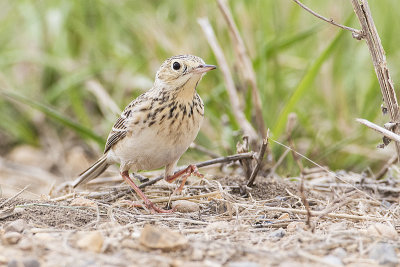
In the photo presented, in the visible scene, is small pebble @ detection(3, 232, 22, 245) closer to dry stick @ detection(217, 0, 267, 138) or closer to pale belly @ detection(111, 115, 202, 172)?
pale belly @ detection(111, 115, 202, 172)

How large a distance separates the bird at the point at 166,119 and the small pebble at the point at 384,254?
1.49m

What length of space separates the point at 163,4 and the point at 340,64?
247 cm

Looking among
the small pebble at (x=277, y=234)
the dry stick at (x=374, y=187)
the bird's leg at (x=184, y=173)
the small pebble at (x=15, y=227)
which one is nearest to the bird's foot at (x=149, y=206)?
the bird's leg at (x=184, y=173)

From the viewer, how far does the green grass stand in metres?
5.88

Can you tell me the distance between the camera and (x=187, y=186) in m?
4.43

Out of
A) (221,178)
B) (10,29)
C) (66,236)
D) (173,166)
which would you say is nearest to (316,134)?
(221,178)

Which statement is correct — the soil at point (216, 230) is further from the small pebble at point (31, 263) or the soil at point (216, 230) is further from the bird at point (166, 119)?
the bird at point (166, 119)

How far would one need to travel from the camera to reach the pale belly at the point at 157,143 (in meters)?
3.94

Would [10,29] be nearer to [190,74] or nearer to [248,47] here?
[248,47]

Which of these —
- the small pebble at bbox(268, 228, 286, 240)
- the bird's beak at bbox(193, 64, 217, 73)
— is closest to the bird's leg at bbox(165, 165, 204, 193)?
the bird's beak at bbox(193, 64, 217, 73)

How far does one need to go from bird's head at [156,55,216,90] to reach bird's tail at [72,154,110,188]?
912 mm

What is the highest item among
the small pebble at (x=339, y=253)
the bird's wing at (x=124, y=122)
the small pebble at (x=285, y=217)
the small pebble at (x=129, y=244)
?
the bird's wing at (x=124, y=122)

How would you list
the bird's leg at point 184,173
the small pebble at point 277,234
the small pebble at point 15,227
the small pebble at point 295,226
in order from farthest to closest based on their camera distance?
the bird's leg at point 184,173 → the small pebble at point 295,226 → the small pebble at point 277,234 → the small pebble at point 15,227

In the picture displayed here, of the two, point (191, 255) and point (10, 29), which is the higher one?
point (10, 29)
